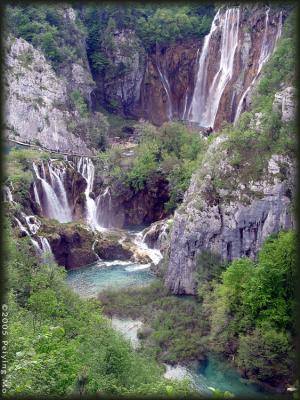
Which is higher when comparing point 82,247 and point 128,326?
point 82,247

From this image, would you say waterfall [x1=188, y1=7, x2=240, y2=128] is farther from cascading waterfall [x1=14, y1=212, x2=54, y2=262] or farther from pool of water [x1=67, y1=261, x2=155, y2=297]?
cascading waterfall [x1=14, y1=212, x2=54, y2=262]

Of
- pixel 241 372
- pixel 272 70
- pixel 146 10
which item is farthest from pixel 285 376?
pixel 146 10

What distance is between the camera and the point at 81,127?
36.9 m

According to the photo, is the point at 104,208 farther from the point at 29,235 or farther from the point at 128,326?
the point at 128,326

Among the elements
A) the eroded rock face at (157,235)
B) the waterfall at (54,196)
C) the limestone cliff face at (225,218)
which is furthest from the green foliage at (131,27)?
the limestone cliff face at (225,218)

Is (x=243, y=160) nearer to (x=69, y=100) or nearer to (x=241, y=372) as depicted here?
(x=241, y=372)

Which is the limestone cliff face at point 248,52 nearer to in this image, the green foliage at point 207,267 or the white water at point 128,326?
the green foliage at point 207,267

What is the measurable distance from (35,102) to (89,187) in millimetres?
9025

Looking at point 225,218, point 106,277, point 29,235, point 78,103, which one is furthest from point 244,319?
point 78,103

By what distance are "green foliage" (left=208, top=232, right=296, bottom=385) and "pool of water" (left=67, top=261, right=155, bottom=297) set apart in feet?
19.7

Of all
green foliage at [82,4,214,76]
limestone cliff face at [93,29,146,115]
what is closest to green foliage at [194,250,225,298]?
limestone cliff face at [93,29,146,115]

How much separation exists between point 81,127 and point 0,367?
1184 inches

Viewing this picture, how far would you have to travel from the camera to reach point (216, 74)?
132 ft

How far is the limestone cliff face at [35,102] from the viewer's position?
35.7 metres
